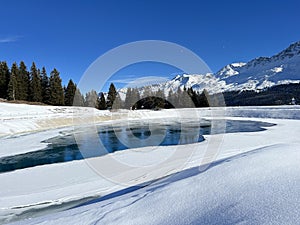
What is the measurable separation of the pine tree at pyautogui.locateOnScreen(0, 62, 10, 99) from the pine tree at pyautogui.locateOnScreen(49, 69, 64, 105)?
334 inches

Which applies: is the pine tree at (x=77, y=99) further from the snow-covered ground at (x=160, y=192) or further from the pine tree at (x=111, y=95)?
the snow-covered ground at (x=160, y=192)

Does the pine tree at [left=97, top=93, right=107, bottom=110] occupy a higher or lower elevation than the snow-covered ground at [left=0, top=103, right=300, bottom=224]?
higher

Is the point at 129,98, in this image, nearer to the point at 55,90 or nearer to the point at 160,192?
the point at 55,90

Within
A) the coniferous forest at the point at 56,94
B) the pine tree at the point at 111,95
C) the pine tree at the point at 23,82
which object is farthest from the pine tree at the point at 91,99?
the pine tree at the point at 23,82

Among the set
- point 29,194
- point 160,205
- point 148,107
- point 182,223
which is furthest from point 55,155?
point 148,107

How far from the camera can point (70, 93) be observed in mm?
59281

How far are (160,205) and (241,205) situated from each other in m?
1.33

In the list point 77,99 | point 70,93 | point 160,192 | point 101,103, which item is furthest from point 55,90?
point 160,192

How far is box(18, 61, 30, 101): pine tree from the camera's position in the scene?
155 feet

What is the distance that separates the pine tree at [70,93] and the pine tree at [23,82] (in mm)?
10102

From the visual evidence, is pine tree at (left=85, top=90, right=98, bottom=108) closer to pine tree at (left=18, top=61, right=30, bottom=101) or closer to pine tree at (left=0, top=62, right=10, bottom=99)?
pine tree at (left=18, top=61, right=30, bottom=101)

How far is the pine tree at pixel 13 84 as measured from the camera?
44781mm

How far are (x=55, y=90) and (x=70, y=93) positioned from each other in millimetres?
6381

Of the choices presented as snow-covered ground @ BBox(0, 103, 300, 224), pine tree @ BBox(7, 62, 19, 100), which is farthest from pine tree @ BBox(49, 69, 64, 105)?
snow-covered ground @ BBox(0, 103, 300, 224)
